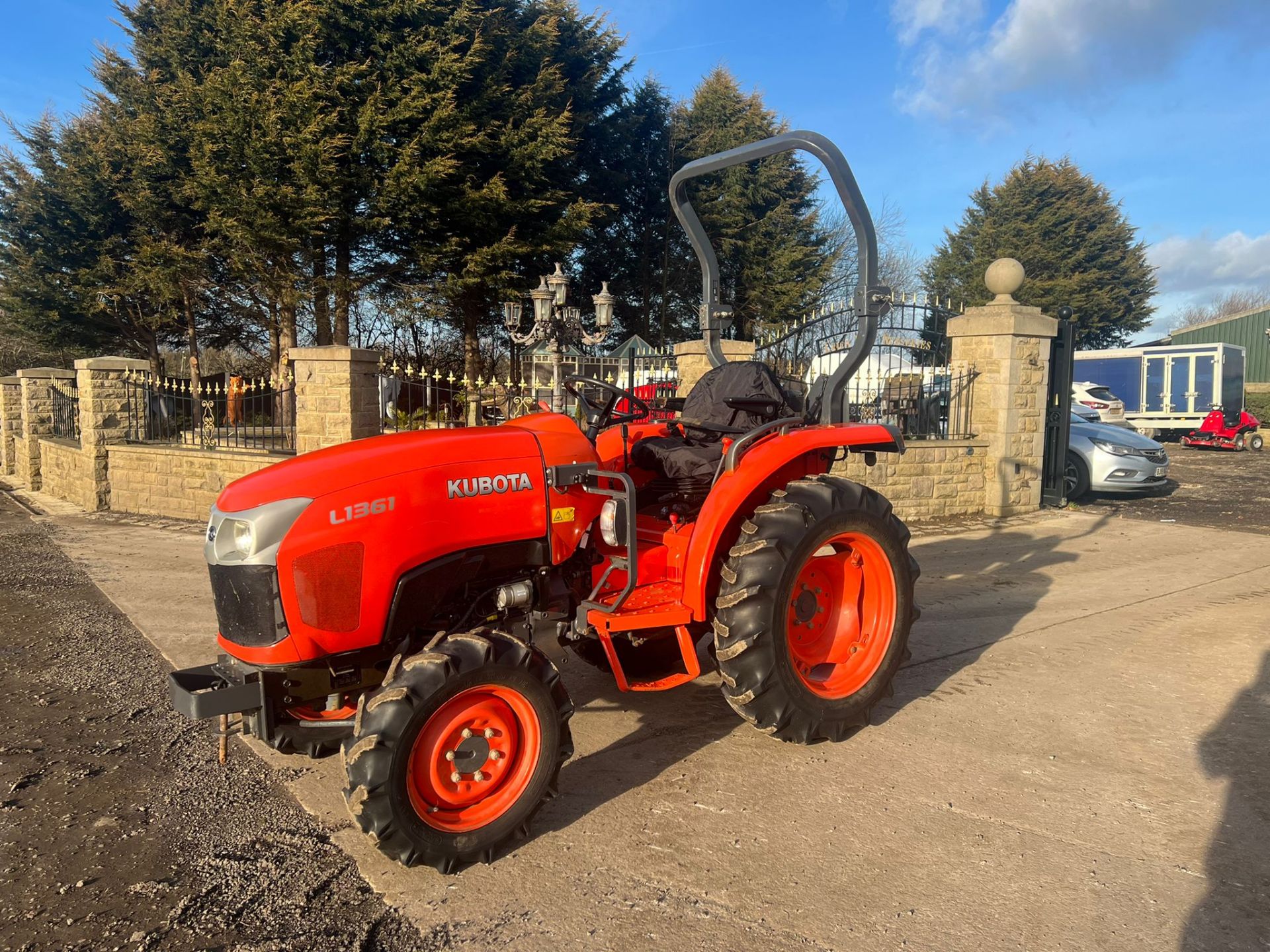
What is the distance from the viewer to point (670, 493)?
373cm

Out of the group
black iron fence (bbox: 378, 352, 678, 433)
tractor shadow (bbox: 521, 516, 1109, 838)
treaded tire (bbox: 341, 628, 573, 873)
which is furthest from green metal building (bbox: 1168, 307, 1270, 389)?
treaded tire (bbox: 341, 628, 573, 873)

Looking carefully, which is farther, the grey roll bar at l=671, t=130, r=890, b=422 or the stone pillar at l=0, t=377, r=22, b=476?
the stone pillar at l=0, t=377, r=22, b=476

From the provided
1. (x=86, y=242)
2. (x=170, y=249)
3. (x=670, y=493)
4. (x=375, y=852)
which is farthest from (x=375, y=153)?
(x=375, y=852)

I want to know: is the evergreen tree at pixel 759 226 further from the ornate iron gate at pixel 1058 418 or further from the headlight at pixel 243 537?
the headlight at pixel 243 537

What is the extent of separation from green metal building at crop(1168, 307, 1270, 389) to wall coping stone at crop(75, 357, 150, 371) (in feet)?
112

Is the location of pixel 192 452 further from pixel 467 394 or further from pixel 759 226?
pixel 759 226

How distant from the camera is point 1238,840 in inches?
107

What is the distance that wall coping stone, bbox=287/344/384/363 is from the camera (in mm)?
7871

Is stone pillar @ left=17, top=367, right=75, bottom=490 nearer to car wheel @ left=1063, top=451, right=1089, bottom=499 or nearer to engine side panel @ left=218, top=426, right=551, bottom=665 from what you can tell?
engine side panel @ left=218, top=426, right=551, bottom=665

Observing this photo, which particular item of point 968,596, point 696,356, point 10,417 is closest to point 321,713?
point 968,596

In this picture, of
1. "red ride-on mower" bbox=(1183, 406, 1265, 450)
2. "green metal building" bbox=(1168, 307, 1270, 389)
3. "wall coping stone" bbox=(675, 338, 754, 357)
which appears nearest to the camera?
"wall coping stone" bbox=(675, 338, 754, 357)

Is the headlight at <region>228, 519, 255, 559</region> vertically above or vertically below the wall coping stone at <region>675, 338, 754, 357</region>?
below

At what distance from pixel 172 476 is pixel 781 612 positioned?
8.48 meters

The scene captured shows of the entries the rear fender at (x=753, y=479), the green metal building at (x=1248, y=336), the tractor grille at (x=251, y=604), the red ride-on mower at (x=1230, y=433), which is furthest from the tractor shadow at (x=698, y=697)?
the green metal building at (x=1248, y=336)
